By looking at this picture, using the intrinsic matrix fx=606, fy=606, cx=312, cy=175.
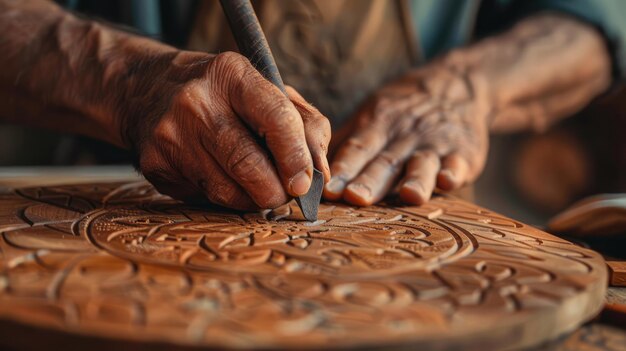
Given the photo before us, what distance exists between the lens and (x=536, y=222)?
354 cm

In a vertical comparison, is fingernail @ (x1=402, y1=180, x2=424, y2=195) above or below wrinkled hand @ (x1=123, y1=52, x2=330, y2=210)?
below

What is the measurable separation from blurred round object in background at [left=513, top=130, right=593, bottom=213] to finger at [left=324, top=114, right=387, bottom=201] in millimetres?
2109

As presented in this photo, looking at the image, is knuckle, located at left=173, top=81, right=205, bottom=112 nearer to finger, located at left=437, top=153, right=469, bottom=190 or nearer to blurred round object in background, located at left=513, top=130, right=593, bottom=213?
finger, located at left=437, top=153, right=469, bottom=190

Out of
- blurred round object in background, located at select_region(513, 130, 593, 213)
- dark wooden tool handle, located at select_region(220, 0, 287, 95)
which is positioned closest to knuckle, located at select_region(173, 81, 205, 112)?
dark wooden tool handle, located at select_region(220, 0, 287, 95)

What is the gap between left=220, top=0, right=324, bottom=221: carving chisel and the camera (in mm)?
993

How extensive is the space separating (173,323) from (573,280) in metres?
0.47

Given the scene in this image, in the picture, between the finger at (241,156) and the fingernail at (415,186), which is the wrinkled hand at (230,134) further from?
the fingernail at (415,186)

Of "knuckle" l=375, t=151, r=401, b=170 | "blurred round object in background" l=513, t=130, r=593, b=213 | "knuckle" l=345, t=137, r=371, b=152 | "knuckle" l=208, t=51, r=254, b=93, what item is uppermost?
"knuckle" l=208, t=51, r=254, b=93

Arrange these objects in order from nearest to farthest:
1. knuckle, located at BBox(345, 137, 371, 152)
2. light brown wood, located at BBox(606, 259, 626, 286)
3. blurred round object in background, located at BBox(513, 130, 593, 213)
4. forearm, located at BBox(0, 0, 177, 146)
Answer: light brown wood, located at BBox(606, 259, 626, 286) < forearm, located at BBox(0, 0, 177, 146) < knuckle, located at BBox(345, 137, 371, 152) < blurred round object in background, located at BBox(513, 130, 593, 213)

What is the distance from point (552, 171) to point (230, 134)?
283 cm

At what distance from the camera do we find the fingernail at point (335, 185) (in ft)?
4.00

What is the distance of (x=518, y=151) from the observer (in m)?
3.56

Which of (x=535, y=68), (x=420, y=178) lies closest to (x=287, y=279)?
(x=420, y=178)

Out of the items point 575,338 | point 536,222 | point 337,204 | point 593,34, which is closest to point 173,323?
point 575,338
